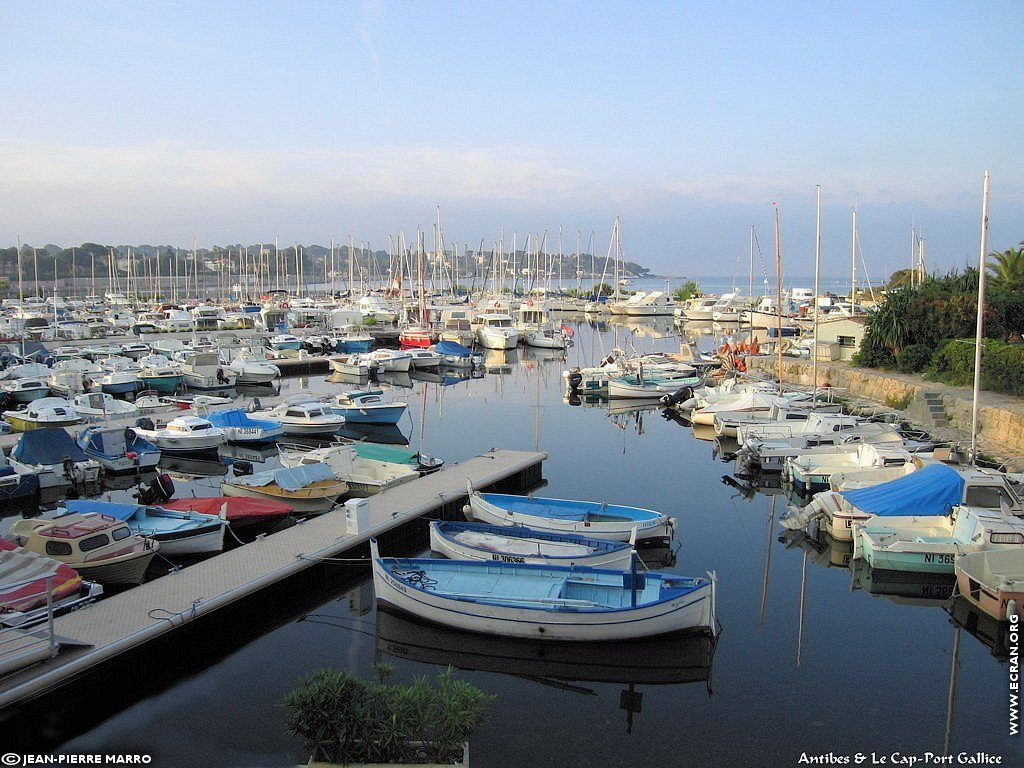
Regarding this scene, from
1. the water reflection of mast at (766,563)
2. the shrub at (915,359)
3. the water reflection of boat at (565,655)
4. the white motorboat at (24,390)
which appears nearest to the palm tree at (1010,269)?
the shrub at (915,359)

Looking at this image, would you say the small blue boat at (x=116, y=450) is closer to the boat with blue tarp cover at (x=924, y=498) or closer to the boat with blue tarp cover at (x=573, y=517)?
the boat with blue tarp cover at (x=573, y=517)

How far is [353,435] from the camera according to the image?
→ 33.0m

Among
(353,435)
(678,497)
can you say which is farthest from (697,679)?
(353,435)

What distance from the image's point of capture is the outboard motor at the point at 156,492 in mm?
21578

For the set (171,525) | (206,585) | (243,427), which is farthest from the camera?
(243,427)

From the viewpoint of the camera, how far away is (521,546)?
16.3m

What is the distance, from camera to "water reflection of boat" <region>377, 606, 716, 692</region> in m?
12.8

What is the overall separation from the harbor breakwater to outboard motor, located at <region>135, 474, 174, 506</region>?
2391 centimetres

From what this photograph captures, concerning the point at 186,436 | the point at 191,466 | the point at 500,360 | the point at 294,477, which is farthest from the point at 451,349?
the point at 294,477

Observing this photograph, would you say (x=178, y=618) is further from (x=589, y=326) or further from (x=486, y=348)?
(x=589, y=326)

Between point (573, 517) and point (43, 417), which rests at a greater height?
point (43, 417)

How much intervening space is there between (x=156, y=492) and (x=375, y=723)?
16030mm

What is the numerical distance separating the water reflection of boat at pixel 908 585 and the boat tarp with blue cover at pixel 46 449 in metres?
21.5

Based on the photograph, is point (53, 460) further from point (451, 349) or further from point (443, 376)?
point (451, 349)
